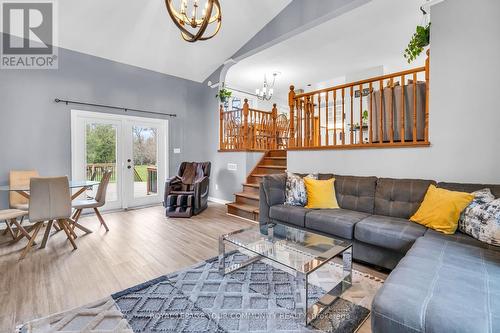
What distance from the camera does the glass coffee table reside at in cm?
176

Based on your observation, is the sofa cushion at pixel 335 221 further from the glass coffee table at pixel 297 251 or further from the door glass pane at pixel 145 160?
the door glass pane at pixel 145 160

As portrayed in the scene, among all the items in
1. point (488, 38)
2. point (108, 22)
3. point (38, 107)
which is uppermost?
point (108, 22)

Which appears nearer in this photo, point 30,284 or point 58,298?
point 58,298

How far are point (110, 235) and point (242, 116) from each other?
11.3 ft

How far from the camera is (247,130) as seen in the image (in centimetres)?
550

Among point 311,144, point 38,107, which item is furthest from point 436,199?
point 38,107

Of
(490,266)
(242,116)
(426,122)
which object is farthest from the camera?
(242,116)

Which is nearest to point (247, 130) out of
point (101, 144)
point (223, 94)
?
point (223, 94)

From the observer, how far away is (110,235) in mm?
3484

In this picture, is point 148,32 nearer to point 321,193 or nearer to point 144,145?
point 144,145

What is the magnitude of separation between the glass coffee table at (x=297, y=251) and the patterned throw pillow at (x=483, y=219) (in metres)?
0.96

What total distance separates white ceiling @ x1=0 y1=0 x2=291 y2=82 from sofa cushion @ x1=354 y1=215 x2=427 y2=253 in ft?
Result: 12.9

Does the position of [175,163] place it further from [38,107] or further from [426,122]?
[426,122]

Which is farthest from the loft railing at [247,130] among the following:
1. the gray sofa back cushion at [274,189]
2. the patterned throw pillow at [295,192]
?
the patterned throw pillow at [295,192]
